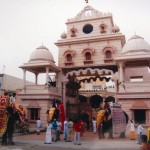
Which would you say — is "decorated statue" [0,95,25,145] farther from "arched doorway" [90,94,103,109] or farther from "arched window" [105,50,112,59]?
"arched doorway" [90,94,103,109]

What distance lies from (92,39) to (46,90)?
Answer: 650cm

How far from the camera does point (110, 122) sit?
1641cm

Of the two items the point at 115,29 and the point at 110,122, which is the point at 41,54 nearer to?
the point at 115,29

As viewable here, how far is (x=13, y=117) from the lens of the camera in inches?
→ 509

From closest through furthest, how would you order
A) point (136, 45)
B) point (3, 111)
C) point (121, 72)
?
point (3, 111) < point (121, 72) < point (136, 45)

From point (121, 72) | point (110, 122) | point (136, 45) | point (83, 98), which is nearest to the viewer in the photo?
point (110, 122)

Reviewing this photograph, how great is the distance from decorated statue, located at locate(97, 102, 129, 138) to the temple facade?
9.60 feet

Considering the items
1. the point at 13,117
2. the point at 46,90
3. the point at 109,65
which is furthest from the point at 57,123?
the point at 109,65

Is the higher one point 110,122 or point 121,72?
point 121,72

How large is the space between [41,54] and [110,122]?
10311mm

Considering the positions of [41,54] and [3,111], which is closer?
[3,111]

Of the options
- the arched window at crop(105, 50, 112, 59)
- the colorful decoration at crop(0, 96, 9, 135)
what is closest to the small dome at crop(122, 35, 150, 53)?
the arched window at crop(105, 50, 112, 59)

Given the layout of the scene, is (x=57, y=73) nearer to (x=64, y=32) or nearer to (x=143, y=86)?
(x=64, y=32)

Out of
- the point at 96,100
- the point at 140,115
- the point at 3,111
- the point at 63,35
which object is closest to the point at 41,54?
the point at 63,35
